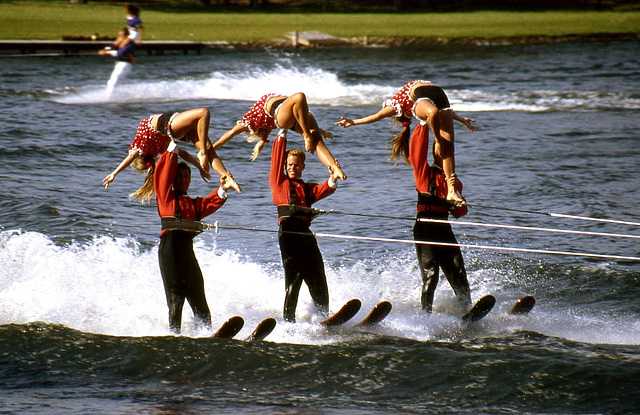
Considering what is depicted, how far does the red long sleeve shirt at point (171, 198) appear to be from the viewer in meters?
9.23

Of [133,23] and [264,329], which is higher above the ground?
[133,23]

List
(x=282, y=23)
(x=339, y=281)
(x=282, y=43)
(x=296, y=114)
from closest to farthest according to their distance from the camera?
(x=296, y=114), (x=339, y=281), (x=282, y=43), (x=282, y=23)

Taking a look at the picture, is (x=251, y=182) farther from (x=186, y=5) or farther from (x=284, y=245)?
(x=186, y=5)

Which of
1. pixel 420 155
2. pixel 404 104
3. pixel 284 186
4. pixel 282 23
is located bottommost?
pixel 284 186

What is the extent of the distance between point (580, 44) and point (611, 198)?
32.5m

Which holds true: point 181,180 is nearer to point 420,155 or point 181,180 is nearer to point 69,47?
point 420,155

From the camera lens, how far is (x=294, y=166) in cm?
970

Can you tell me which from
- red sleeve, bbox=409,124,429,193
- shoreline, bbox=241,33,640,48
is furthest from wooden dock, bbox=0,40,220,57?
red sleeve, bbox=409,124,429,193

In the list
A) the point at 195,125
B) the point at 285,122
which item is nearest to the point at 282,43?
the point at 285,122

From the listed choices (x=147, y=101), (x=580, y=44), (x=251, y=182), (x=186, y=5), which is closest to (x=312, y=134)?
(x=251, y=182)

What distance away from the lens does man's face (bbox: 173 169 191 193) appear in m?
9.33

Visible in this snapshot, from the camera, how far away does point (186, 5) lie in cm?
6625

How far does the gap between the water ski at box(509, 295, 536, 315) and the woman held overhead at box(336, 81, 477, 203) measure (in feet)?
4.52

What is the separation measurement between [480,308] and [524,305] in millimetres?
717
